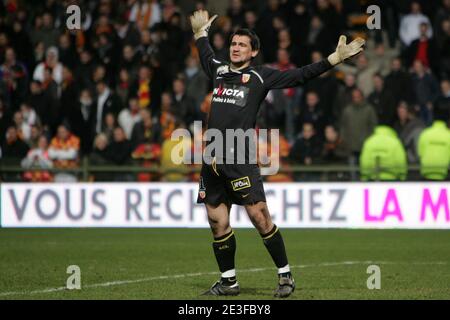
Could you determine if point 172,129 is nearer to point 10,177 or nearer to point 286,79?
point 10,177

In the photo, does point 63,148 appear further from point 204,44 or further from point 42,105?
point 204,44

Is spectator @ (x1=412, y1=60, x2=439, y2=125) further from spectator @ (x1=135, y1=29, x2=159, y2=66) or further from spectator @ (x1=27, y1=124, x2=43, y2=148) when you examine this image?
spectator @ (x1=27, y1=124, x2=43, y2=148)

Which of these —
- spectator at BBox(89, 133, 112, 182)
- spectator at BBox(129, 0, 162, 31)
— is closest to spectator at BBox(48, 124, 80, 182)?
spectator at BBox(89, 133, 112, 182)

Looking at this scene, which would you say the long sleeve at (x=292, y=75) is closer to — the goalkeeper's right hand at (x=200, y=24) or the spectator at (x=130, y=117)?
the goalkeeper's right hand at (x=200, y=24)

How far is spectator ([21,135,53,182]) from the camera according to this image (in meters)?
20.5

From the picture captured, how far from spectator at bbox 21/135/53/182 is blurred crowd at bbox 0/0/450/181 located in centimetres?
3

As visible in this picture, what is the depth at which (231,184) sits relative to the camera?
10.4 m

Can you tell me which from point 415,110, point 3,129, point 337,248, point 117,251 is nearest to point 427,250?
point 337,248

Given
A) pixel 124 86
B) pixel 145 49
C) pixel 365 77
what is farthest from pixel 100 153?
pixel 365 77

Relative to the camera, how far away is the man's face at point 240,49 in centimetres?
1041

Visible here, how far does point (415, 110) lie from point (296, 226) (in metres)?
3.38

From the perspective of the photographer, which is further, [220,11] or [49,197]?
[220,11]

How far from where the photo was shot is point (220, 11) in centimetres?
2480

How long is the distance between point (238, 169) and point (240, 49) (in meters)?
1.10
